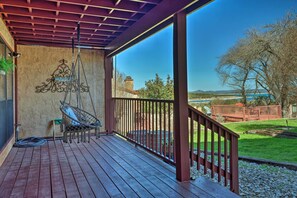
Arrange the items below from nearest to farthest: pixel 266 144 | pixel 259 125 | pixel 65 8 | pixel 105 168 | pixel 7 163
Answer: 1. pixel 105 168
2. pixel 65 8
3. pixel 7 163
4. pixel 266 144
5. pixel 259 125

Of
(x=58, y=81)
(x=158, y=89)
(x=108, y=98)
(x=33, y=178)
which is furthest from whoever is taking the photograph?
(x=158, y=89)

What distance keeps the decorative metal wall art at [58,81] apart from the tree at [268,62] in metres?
6.37

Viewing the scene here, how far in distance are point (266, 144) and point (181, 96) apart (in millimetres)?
5993

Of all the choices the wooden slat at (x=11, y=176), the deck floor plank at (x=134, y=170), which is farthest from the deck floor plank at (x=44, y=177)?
the deck floor plank at (x=134, y=170)

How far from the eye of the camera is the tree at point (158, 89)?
889 centimetres

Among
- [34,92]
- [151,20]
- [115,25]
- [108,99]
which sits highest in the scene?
[115,25]

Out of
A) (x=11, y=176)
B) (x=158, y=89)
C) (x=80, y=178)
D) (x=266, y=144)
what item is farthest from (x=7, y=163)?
(x=266, y=144)

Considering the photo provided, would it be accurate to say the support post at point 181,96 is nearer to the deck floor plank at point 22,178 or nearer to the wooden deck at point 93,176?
the wooden deck at point 93,176

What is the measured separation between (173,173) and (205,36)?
8.54 meters

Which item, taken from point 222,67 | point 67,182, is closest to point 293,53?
point 222,67

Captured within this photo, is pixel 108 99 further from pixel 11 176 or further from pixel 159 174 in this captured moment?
pixel 159 174

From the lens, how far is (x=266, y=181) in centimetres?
437

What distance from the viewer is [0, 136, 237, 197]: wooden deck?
2.61 meters

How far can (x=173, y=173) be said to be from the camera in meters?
3.20
